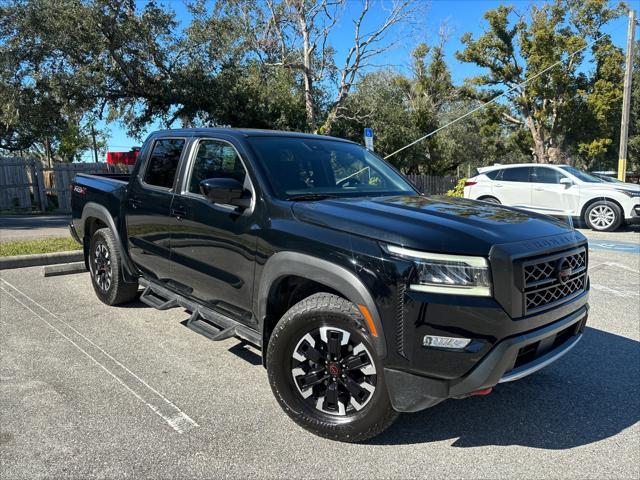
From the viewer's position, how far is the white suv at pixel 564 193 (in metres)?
11.9

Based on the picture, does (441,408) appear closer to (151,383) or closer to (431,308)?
(431,308)

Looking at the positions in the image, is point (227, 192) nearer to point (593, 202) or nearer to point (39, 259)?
point (39, 259)

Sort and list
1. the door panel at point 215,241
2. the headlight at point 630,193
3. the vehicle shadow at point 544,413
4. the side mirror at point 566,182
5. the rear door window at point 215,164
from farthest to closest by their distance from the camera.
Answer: the side mirror at point 566,182 → the headlight at point 630,193 → the rear door window at point 215,164 → the door panel at point 215,241 → the vehicle shadow at point 544,413

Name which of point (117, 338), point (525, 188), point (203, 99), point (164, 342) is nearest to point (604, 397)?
point (164, 342)

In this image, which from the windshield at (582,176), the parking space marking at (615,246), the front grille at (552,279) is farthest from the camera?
the windshield at (582,176)

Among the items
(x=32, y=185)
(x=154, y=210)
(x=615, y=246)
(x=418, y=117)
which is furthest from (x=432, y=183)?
(x=154, y=210)

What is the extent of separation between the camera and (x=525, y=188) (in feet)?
42.1

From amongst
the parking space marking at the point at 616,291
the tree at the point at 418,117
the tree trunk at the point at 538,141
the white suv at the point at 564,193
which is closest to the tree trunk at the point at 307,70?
the tree at the point at 418,117

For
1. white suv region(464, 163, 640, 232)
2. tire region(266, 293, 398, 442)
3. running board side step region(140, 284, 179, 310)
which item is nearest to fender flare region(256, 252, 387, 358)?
tire region(266, 293, 398, 442)

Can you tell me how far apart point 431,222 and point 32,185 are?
19162 mm

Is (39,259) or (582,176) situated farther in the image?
(582,176)

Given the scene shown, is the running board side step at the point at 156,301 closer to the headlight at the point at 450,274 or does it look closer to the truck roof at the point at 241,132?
the truck roof at the point at 241,132

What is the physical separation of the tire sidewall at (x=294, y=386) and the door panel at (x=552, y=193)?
11.4 meters

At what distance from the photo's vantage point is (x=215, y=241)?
3652 mm
